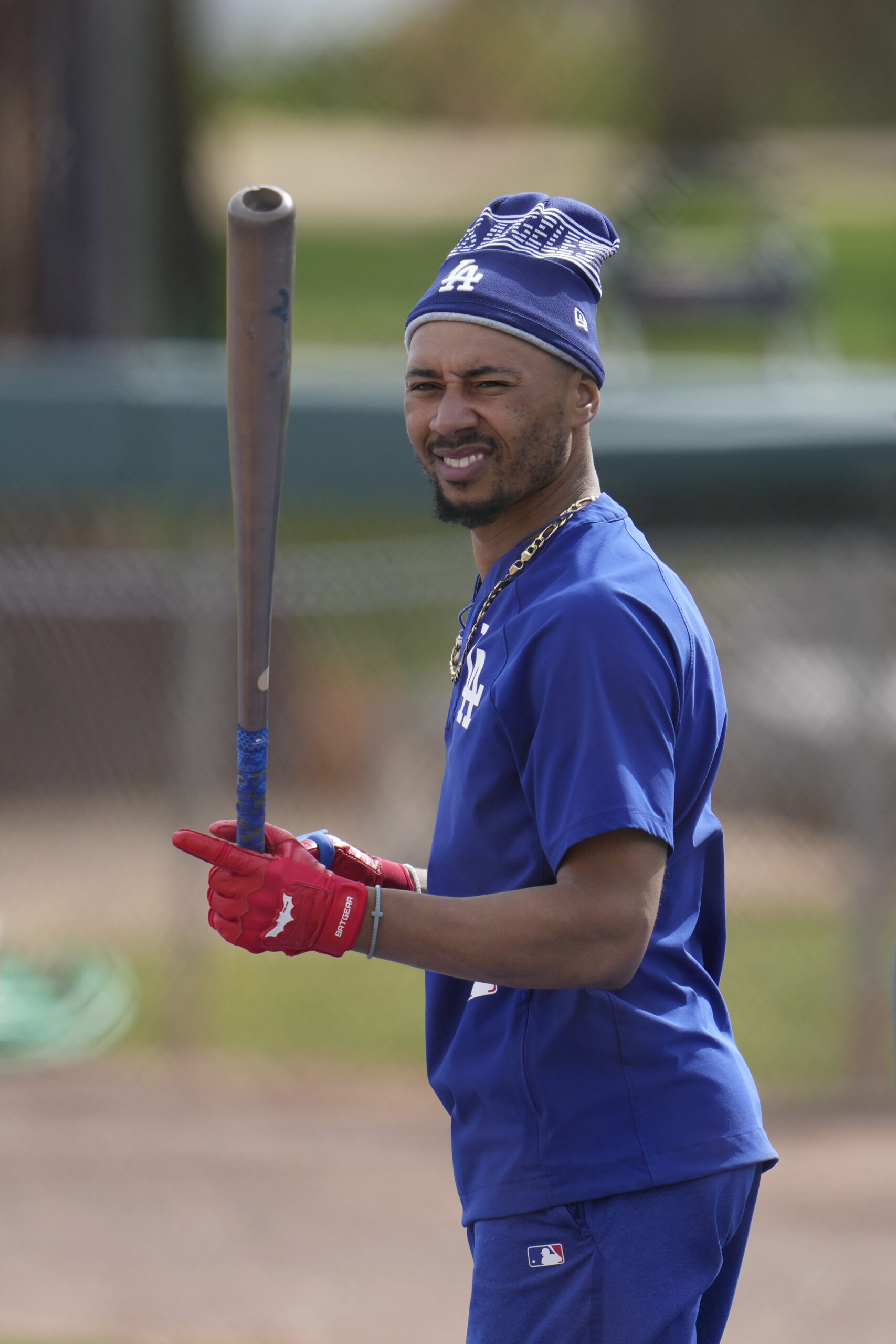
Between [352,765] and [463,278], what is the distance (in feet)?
23.4

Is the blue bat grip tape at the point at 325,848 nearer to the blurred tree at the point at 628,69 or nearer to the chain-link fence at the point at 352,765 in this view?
the chain-link fence at the point at 352,765

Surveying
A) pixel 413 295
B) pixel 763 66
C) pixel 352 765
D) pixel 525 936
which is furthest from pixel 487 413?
pixel 763 66

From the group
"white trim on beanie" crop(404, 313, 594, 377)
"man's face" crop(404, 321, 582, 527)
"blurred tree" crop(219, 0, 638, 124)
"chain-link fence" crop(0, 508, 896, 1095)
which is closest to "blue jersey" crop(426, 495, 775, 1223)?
"man's face" crop(404, 321, 582, 527)

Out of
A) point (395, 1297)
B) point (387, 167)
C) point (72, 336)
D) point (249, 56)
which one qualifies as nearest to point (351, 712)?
point (72, 336)

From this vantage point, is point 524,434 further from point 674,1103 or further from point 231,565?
point 231,565

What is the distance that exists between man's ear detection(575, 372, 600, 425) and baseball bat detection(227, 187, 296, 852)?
40 cm

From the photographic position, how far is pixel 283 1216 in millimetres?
5223

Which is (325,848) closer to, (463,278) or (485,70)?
(463,278)

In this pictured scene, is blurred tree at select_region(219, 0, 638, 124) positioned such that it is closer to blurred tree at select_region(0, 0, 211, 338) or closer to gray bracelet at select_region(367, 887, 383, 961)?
blurred tree at select_region(0, 0, 211, 338)

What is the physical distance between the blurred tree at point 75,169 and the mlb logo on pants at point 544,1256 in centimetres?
873

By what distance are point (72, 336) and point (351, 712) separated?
12.8 ft

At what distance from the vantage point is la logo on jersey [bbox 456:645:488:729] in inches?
84.7

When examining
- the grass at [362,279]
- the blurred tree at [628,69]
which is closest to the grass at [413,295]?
the grass at [362,279]

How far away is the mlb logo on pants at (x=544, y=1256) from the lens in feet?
6.86
